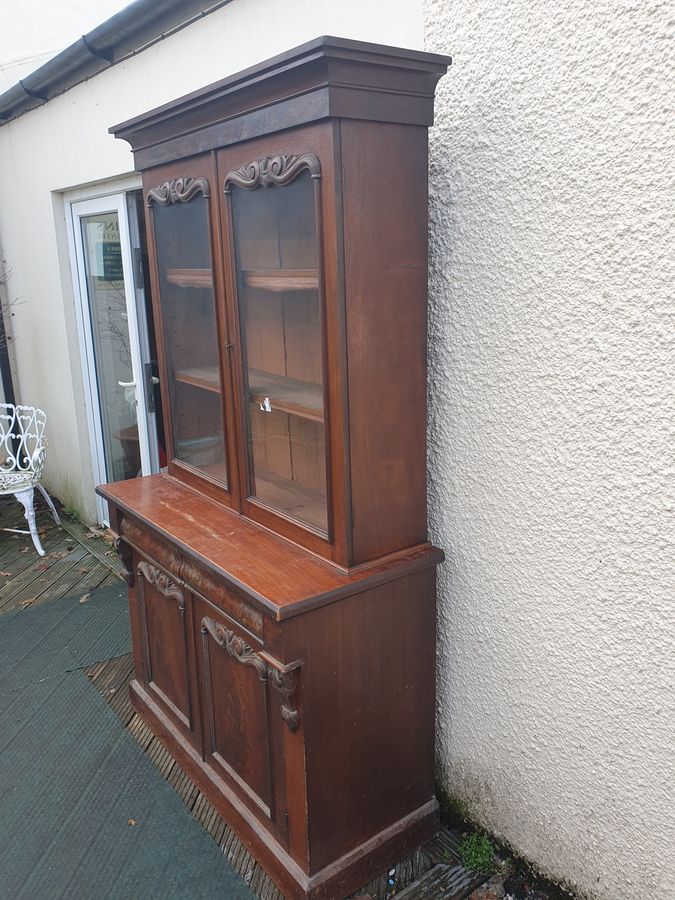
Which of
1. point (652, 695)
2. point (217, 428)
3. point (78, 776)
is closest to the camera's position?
point (652, 695)

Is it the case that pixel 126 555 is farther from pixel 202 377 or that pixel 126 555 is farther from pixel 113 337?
pixel 113 337

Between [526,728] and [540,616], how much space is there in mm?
328

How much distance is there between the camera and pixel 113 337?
4156 millimetres

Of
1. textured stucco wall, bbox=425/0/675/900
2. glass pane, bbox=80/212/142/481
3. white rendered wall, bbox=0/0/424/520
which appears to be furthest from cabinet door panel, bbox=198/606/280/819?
glass pane, bbox=80/212/142/481

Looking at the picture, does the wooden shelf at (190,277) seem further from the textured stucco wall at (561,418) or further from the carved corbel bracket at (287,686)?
the carved corbel bracket at (287,686)

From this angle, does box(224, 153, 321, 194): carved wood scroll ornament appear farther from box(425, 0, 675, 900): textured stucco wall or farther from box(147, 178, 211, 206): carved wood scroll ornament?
box(425, 0, 675, 900): textured stucco wall

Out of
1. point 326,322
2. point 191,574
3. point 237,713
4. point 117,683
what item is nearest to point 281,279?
point 326,322

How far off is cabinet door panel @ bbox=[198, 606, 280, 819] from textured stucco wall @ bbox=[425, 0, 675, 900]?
571 mm

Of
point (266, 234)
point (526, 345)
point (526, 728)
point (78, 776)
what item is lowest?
point (78, 776)

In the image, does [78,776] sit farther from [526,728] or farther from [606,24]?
[606,24]

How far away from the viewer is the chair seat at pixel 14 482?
4285mm

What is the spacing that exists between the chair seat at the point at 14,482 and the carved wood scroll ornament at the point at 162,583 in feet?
6.70

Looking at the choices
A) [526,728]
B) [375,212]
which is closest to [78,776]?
[526,728]

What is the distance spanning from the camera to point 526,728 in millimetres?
1976
